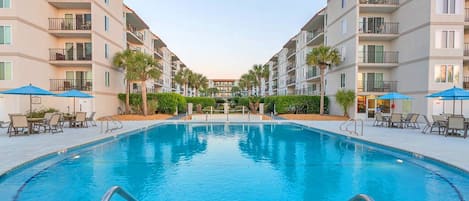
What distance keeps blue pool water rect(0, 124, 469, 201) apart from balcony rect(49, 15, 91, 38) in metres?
16.1

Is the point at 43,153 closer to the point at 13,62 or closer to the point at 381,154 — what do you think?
the point at 381,154

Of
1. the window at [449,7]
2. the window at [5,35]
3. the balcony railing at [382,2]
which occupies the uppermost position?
the balcony railing at [382,2]

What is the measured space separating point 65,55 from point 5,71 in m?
4.88

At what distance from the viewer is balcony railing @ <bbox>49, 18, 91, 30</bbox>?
21891mm

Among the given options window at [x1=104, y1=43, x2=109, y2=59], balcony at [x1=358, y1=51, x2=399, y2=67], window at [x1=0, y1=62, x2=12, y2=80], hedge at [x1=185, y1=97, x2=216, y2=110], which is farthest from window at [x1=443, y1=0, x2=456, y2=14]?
window at [x1=0, y1=62, x2=12, y2=80]

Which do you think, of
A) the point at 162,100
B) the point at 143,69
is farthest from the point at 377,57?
the point at 143,69

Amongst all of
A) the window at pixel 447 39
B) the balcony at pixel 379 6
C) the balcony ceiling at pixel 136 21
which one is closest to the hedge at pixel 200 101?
the balcony ceiling at pixel 136 21

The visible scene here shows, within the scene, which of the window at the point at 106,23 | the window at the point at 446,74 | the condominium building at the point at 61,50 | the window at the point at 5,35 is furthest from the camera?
the window at the point at 106,23

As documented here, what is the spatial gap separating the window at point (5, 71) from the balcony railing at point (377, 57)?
28311 millimetres

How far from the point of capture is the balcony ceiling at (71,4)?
2156cm

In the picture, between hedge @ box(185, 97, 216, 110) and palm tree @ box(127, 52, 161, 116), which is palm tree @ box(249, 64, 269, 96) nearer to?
hedge @ box(185, 97, 216, 110)

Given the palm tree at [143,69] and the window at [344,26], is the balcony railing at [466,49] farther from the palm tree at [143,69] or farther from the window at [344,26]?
the palm tree at [143,69]

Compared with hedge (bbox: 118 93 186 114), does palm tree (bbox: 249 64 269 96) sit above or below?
above

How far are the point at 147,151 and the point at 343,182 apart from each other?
281 inches
